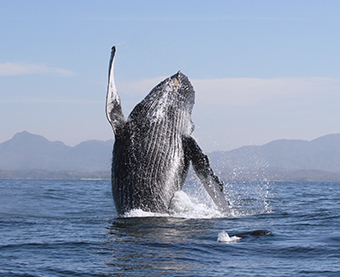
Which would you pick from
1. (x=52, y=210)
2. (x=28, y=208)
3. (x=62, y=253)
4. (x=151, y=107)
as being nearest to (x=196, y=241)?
(x=62, y=253)

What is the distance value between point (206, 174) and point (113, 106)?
2494mm

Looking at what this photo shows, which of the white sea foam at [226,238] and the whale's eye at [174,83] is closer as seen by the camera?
the white sea foam at [226,238]

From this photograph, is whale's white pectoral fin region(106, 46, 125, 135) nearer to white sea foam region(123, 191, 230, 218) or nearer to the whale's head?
the whale's head

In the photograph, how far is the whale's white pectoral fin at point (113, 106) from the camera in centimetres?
974

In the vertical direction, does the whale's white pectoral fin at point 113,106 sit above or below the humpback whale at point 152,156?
above

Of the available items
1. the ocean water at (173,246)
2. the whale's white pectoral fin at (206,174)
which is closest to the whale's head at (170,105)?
the whale's white pectoral fin at (206,174)

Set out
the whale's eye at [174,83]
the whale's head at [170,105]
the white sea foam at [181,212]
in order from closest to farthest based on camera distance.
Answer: the white sea foam at [181,212] → the whale's head at [170,105] → the whale's eye at [174,83]

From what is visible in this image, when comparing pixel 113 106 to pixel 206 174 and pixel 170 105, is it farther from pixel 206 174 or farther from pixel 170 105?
pixel 206 174

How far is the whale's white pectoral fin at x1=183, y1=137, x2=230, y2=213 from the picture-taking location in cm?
955

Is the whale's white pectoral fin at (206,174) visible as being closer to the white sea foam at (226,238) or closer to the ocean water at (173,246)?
the ocean water at (173,246)

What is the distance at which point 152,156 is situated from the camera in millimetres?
9680

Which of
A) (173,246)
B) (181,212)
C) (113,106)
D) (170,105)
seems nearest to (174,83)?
(170,105)

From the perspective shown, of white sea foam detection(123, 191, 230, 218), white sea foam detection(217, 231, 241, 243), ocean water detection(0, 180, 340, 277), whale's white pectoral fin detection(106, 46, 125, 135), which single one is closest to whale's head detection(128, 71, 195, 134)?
whale's white pectoral fin detection(106, 46, 125, 135)

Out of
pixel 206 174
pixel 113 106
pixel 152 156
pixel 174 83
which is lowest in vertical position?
pixel 206 174
